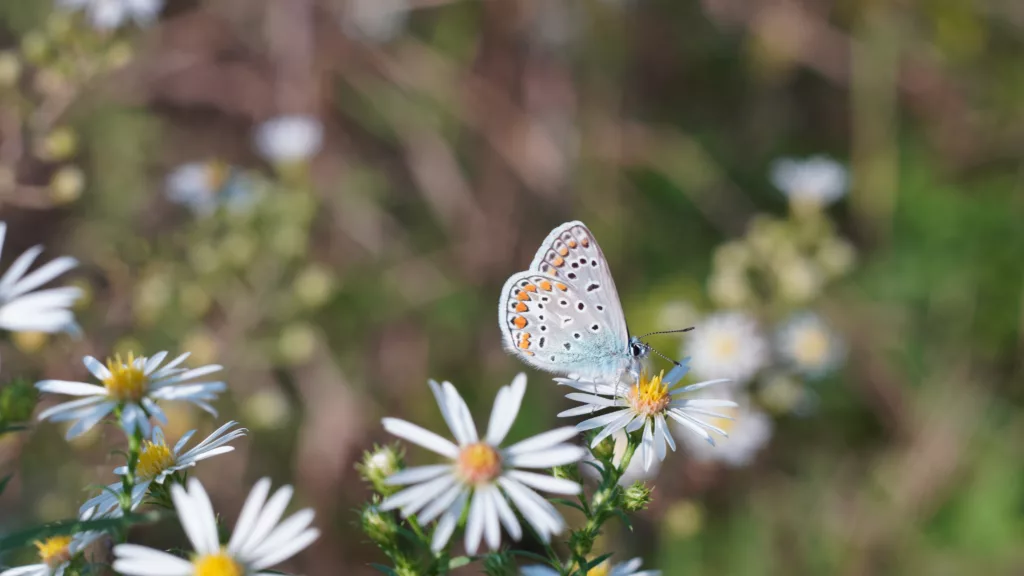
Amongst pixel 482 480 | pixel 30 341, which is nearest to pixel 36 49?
pixel 30 341

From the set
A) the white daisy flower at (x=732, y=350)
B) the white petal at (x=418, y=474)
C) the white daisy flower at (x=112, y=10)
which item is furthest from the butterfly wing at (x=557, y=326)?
the white daisy flower at (x=112, y=10)

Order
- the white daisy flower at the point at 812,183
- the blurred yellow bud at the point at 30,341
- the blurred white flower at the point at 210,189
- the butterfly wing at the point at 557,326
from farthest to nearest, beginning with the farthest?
the white daisy flower at the point at 812,183 < the blurred white flower at the point at 210,189 < the blurred yellow bud at the point at 30,341 < the butterfly wing at the point at 557,326

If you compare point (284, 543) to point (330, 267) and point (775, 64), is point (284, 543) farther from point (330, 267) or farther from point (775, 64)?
point (775, 64)

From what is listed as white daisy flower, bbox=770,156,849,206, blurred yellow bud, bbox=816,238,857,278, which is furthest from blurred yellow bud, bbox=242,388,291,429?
white daisy flower, bbox=770,156,849,206

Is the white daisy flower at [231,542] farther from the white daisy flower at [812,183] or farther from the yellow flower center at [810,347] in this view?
the white daisy flower at [812,183]

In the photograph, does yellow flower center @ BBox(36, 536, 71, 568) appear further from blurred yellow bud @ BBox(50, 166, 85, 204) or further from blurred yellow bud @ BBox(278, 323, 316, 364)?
blurred yellow bud @ BBox(278, 323, 316, 364)

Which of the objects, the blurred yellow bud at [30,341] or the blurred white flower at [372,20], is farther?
the blurred white flower at [372,20]

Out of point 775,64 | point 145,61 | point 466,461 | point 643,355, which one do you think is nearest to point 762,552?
point 643,355
